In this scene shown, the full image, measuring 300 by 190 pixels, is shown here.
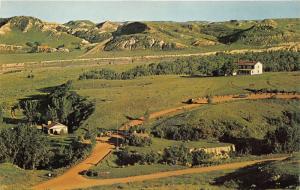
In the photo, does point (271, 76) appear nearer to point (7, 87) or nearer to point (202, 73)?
point (202, 73)

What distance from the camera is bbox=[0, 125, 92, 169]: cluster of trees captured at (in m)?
40.0

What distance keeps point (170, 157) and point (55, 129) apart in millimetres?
15679

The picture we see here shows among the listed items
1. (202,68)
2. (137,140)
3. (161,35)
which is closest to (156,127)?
(137,140)

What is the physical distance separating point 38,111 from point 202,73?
31.1m

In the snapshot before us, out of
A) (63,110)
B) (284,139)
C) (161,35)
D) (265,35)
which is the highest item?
(265,35)

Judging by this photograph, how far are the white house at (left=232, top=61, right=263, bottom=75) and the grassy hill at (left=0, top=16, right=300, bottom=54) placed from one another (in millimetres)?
51586

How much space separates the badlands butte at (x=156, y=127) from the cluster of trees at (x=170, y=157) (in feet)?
0.28

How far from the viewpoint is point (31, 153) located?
40219 millimetres

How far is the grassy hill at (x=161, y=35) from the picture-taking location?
140 meters

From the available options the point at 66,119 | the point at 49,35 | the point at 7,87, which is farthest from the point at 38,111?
the point at 49,35

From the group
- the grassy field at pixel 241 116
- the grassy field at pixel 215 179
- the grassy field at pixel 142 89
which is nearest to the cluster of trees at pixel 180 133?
the grassy field at pixel 241 116

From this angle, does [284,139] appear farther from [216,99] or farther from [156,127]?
[216,99]

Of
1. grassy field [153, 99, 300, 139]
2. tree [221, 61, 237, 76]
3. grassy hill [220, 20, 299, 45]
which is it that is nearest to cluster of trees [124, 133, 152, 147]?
grassy field [153, 99, 300, 139]

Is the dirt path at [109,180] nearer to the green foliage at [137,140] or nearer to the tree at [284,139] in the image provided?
the tree at [284,139]
